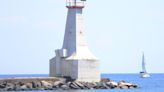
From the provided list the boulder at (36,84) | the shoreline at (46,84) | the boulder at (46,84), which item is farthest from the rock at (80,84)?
the boulder at (36,84)

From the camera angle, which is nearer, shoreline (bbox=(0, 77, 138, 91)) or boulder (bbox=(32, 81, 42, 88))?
shoreline (bbox=(0, 77, 138, 91))

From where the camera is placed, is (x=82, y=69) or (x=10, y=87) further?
(x=82, y=69)

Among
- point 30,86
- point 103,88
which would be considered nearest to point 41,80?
point 30,86

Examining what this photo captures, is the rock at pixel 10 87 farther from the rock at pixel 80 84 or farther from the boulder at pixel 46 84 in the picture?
the rock at pixel 80 84

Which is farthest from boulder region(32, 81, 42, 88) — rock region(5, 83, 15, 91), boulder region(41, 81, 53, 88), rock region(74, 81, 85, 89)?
rock region(74, 81, 85, 89)

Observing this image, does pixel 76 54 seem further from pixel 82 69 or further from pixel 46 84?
pixel 46 84

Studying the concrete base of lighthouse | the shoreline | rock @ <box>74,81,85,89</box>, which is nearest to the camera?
the shoreline

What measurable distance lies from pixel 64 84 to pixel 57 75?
4737 millimetres

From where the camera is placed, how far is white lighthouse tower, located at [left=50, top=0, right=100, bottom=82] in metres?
64.4

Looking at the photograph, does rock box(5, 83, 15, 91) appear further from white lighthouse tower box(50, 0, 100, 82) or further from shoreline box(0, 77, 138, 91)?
white lighthouse tower box(50, 0, 100, 82)

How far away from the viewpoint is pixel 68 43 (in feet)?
218

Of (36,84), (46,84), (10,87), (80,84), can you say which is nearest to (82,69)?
(80,84)

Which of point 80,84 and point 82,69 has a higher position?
point 82,69

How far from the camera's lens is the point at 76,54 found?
215 feet
